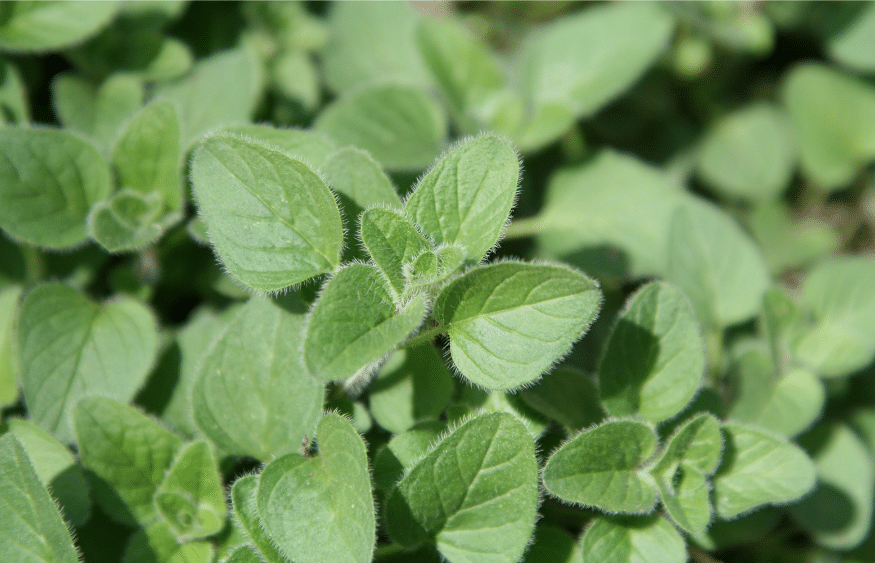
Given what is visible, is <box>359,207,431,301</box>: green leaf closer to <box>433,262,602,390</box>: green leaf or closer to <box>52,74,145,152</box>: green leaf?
<box>433,262,602,390</box>: green leaf

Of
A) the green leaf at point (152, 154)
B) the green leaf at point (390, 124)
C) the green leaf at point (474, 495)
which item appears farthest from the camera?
the green leaf at point (390, 124)

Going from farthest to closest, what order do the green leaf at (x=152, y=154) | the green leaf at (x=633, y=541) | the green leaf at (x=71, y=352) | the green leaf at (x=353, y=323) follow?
1. the green leaf at (x=152, y=154)
2. the green leaf at (x=71, y=352)
3. the green leaf at (x=633, y=541)
4. the green leaf at (x=353, y=323)

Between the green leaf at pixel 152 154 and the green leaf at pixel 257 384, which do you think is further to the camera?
the green leaf at pixel 152 154

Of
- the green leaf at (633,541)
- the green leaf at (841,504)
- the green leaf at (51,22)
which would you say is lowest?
the green leaf at (841,504)

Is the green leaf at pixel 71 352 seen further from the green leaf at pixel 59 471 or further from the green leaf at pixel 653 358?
the green leaf at pixel 653 358

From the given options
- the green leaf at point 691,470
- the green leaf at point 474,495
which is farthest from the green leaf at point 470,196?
the green leaf at point 691,470

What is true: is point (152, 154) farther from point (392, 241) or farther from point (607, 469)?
point (607, 469)

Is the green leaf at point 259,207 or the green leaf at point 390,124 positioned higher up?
the green leaf at point 259,207

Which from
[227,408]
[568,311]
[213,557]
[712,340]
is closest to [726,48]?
[712,340]
